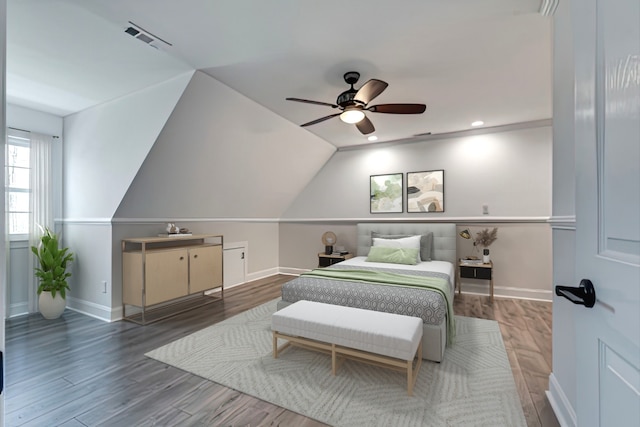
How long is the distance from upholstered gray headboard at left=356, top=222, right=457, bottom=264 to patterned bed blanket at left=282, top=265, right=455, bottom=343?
1.22 metres

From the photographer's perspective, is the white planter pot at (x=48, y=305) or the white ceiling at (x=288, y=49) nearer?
the white ceiling at (x=288, y=49)

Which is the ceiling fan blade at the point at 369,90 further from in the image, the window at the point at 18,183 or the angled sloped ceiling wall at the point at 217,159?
the window at the point at 18,183

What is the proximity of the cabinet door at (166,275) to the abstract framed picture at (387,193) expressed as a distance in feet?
10.7

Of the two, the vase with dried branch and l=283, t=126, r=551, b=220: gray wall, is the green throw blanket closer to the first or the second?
the vase with dried branch

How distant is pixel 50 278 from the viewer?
134 inches

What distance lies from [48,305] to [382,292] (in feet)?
13.1

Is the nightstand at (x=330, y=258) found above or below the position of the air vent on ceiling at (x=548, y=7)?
below

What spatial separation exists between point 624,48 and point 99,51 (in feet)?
10.5

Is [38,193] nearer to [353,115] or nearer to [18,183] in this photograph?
[18,183]

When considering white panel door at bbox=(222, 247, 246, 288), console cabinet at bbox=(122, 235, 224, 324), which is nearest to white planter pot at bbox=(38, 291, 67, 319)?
console cabinet at bbox=(122, 235, 224, 324)

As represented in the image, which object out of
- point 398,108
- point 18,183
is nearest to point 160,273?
point 18,183

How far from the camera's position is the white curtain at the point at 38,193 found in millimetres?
3627

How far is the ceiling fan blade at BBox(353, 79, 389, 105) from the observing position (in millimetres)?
2332

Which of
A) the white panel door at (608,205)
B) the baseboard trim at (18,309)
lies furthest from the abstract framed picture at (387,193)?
the baseboard trim at (18,309)
